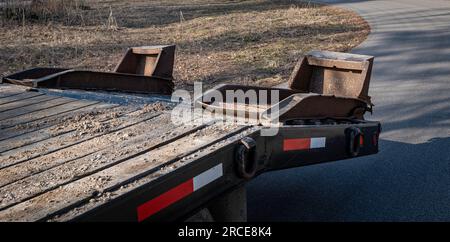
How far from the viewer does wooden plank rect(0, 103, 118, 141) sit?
3.67 m

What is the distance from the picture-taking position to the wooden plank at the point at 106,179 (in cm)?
247

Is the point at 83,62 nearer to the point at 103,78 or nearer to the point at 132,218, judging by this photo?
the point at 103,78

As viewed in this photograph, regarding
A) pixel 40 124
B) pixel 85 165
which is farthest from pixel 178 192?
pixel 40 124

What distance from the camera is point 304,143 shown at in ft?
12.6

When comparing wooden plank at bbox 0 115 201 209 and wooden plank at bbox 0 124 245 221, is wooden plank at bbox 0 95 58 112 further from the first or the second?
wooden plank at bbox 0 124 245 221

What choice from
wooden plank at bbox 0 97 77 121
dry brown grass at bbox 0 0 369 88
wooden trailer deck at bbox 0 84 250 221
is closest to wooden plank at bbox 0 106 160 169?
wooden trailer deck at bbox 0 84 250 221

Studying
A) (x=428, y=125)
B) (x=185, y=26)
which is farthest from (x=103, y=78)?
(x=185, y=26)

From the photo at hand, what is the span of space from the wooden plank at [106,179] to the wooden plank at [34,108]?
1372mm

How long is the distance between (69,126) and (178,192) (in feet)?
4.13

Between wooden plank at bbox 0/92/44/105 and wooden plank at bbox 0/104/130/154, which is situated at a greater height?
wooden plank at bbox 0/92/44/105

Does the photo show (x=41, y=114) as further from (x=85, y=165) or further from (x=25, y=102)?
(x=85, y=165)

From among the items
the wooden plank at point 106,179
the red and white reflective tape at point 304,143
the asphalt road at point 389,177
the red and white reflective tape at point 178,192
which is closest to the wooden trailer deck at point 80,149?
Answer: the wooden plank at point 106,179

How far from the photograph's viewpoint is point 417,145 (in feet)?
20.0
